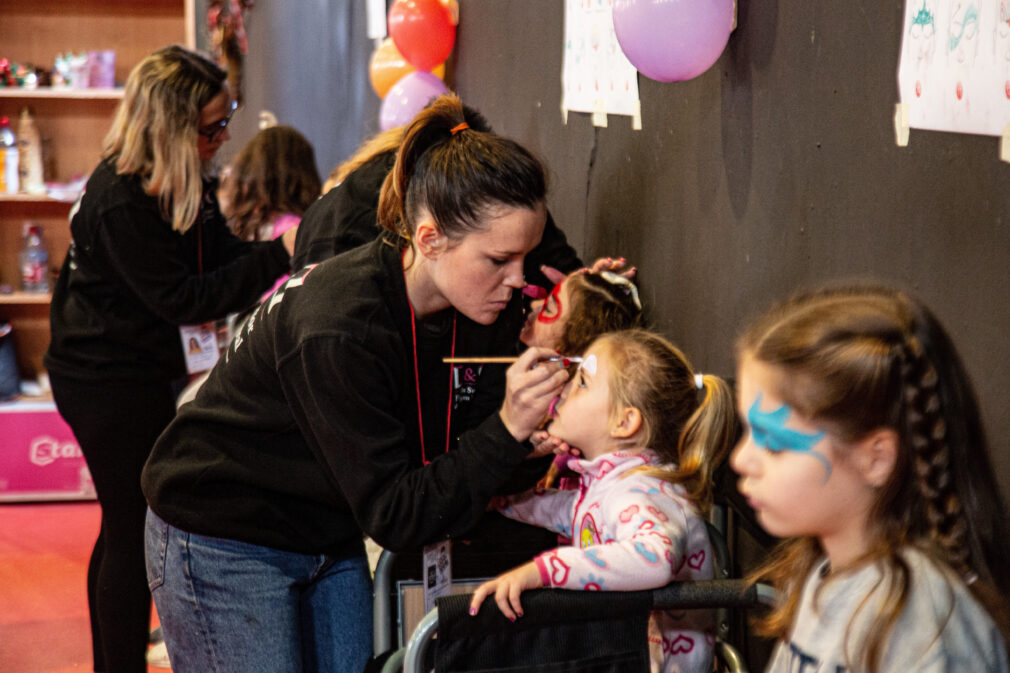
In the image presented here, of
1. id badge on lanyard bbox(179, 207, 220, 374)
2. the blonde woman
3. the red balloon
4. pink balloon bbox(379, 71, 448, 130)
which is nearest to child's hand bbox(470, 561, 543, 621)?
the blonde woman

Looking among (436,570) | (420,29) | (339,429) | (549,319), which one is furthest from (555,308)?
(420,29)

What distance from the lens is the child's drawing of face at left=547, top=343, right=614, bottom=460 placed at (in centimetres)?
A: 180

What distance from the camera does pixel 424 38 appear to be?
386 centimetres

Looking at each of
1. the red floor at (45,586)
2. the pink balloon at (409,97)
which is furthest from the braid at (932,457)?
the pink balloon at (409,97)

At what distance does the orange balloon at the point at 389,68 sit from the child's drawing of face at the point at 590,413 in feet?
8.70

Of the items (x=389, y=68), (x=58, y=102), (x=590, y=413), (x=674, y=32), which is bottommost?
(x=590, y=413)

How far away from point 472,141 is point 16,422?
360cm

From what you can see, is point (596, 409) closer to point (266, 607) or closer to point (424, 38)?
point (266, 607)

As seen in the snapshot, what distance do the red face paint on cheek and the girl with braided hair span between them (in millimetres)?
1042

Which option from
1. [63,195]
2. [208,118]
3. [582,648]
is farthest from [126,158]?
[63,195]

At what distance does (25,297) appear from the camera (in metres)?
4.59

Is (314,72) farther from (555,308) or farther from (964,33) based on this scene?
(964,33)

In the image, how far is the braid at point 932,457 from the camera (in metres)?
1.02

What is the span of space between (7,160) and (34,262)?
1.49 feet
